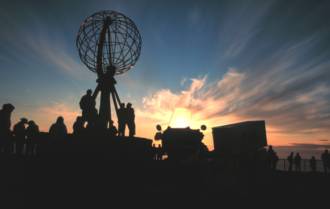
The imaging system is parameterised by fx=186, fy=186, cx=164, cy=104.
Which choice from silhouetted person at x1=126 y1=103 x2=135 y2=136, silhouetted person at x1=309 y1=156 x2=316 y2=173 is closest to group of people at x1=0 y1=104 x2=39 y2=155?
silhouetted person at x1=126 y1=103 x2=135 y2=136

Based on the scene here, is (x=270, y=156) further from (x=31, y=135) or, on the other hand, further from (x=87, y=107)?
(x=31, y=135)

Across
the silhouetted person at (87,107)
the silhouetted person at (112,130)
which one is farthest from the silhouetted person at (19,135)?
the silhouetted person at (112,130)

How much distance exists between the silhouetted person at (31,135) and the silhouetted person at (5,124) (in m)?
0.82

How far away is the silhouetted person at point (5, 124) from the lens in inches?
271

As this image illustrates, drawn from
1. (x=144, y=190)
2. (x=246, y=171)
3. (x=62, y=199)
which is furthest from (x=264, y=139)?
(x=62, y=199)

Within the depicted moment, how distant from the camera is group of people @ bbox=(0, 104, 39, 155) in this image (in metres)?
6.96

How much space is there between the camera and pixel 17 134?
7.68m

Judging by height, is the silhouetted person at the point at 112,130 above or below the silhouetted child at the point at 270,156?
above

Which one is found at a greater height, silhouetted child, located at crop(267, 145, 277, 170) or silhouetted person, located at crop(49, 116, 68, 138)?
silhouetted person, located at crop(49, 116, 68, 138)

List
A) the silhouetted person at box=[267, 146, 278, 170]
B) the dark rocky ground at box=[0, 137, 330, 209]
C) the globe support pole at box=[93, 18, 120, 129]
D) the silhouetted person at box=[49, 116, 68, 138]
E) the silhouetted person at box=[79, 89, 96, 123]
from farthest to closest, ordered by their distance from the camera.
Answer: the silhouetted person at box=[267, 146, 278, 170], the globe support pole at box=[93, 18, 120, 129], the silhouetted person at box=[79, 89, 96, 123], the silhouetted person at box=[49, 116, 68, 138], the dark rocky ground at box=[0, 137, 330, 209]

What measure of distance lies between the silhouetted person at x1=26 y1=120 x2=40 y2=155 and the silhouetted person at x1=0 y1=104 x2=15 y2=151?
32.4 inches

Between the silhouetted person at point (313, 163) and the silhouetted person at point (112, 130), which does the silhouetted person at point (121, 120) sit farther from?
the silhouetted person at point (313, 163)

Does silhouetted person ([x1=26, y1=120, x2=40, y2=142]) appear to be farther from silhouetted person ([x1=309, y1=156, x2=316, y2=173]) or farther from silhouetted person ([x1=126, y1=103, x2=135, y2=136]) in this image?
silhouetted person ([x1=309, y1=156, x2=316, y2=173])

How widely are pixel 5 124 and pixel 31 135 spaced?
114 centimetres
